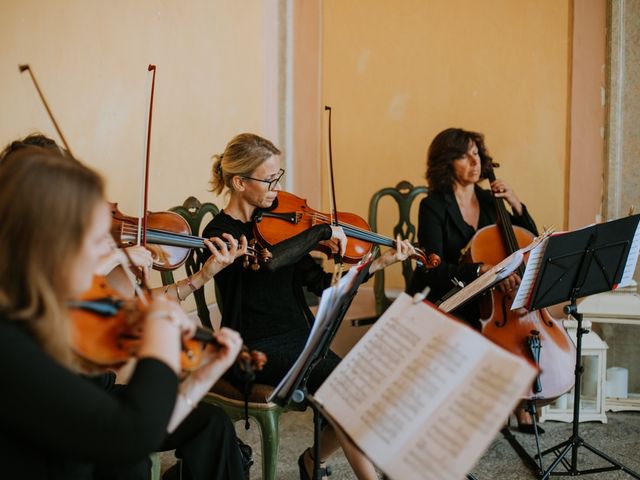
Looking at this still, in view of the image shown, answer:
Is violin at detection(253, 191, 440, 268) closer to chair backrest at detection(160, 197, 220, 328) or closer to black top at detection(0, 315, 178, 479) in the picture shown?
chair backrest at detection(160, 197, 220, 328)

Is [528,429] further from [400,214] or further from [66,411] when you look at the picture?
[66,411]

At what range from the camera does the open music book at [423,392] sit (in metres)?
1.04

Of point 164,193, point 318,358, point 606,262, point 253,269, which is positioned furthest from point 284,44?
point 318,358

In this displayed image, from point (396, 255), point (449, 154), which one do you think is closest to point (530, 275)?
point (396, 255)

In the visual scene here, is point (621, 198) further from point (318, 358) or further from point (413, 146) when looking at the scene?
point (318, 358)

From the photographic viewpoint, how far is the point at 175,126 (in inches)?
111

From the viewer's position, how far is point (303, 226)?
7.57ft

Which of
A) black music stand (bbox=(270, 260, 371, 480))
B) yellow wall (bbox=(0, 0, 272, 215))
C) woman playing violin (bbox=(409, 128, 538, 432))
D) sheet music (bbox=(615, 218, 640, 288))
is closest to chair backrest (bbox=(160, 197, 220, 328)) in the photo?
yellow wall (bbox=(0, 0, 272, 215))

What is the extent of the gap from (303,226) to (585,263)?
0.95 meters

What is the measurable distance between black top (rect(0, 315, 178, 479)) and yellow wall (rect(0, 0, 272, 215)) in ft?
3.98

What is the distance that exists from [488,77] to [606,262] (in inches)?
61.8

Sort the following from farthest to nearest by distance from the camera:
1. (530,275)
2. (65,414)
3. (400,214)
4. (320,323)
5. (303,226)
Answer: (400,214), (303,226), (530,275), (320,323), (65,414)

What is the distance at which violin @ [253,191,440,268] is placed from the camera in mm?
2225

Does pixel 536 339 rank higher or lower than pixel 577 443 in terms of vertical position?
higher
